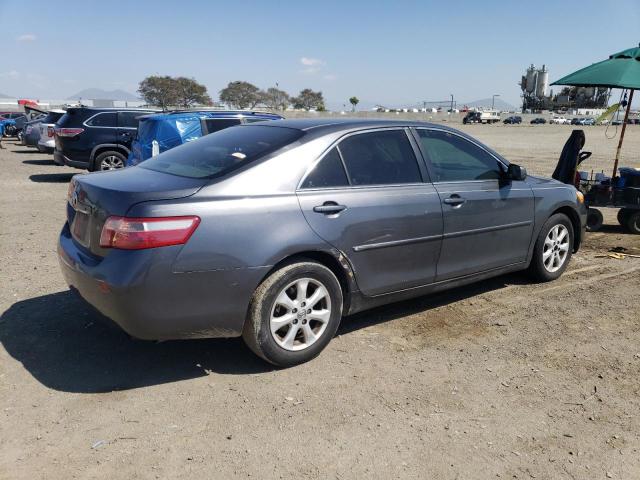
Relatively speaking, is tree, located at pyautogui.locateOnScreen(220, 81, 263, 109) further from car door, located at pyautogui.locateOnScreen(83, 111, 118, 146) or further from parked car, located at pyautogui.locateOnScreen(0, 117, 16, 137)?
car door, located at pyautogui.locateOnScreen(83, 111, 118, 146)

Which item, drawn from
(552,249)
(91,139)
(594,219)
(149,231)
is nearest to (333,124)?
(149,231)

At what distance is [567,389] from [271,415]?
188 centimetres

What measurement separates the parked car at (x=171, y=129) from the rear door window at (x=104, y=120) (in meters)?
3.83

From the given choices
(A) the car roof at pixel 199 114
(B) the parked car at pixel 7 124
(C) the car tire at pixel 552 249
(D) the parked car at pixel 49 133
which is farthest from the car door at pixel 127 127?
(B) the parked car at pixel 7 124

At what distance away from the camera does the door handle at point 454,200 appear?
4.35 meters

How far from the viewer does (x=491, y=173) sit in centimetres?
484

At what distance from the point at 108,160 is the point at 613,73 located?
10277mm

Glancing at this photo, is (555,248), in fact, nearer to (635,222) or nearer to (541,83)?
(635,222)

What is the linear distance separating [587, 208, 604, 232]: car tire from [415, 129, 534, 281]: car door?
3.75 metres

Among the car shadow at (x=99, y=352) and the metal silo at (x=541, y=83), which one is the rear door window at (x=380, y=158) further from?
the metal silo at (x=541, y=83)

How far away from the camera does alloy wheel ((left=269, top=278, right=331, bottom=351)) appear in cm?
356

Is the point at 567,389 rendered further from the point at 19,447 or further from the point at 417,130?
the point at 19,447

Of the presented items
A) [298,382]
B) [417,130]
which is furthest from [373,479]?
[417,130]

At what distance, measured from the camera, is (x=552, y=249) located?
5.45 metres
